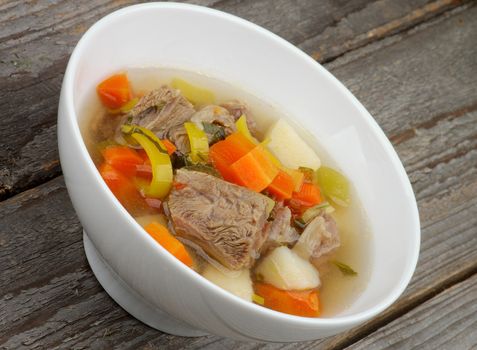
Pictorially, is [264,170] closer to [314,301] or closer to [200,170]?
[200,170]

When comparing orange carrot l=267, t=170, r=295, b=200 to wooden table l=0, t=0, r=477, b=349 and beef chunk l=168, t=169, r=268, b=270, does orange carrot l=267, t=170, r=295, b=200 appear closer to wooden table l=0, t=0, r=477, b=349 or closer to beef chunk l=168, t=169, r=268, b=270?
beef chunk l=168, t=169, r=268, b=270

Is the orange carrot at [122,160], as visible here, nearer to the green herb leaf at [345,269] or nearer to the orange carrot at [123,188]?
the orange carrot at [123,188]

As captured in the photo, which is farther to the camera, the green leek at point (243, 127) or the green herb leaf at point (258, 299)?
the green leek at point (243, 127)

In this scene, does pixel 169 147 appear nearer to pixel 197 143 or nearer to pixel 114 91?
pixel 197 143

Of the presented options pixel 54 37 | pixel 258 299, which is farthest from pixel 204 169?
pixel 54 37

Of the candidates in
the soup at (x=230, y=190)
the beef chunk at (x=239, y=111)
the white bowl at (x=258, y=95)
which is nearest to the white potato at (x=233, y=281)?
the soup at (x=230, y=190)
